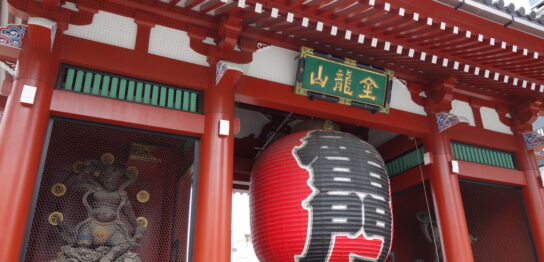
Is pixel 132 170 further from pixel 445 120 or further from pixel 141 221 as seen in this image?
pixel 445 120

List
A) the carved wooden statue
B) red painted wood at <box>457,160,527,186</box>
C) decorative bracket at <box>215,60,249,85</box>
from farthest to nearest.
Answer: red painted wood at <box>457,160,527,186</box>
the carved wooden statue
decorative bracket at <box>215,60,249,85</box>

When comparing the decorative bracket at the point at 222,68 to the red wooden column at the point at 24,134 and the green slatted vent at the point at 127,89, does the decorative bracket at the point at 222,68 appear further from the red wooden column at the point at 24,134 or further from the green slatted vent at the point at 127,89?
the red wooden column at the point at 24,134

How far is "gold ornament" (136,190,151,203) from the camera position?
18.0 feet

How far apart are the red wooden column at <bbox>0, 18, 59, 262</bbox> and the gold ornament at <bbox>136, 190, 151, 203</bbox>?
1839 mm

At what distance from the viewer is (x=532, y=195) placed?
6.09 metres

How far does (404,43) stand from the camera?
502 cm

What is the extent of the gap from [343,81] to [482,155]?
8.30ft

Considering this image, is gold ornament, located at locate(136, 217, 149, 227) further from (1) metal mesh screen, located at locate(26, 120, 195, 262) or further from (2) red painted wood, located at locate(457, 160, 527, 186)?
(2) red painted wood, located at locate(457, 160, 527, 186)

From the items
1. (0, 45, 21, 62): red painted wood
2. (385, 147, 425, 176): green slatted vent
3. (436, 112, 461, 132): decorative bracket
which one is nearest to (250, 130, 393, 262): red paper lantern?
(436, 112, 461, 132): decorative bracket

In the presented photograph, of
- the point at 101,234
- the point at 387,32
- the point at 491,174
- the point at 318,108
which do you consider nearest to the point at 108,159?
the point at 101,234

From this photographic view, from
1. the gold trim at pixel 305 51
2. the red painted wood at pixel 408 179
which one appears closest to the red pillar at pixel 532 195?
the red painted wood at pixel 408 179

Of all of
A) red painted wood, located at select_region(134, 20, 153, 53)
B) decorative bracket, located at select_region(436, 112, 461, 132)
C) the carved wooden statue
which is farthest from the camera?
decorative bracket, located at select_region(436, 112, 461, 132)

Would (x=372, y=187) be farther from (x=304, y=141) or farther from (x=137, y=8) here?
(x=137, y=8)

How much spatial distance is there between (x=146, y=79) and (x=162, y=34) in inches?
23.1
